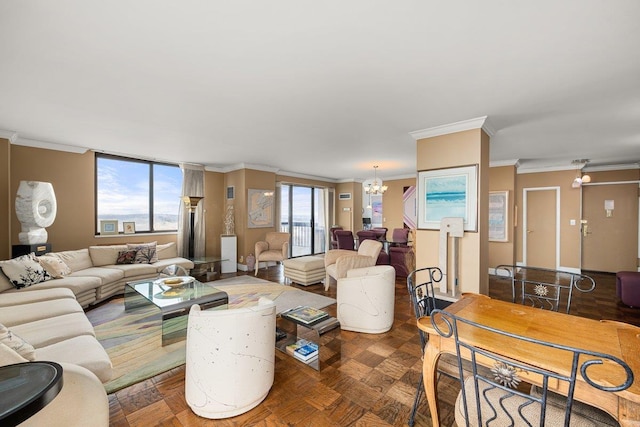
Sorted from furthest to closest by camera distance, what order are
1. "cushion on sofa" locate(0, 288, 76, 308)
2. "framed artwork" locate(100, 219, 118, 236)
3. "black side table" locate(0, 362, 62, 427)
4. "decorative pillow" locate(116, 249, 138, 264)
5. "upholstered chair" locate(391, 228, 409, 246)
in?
1. "upholstered chair" locate(391, 228, 409, 246)
2. "framed artwork" locate(100, 219, 118, 236)
3. "decorative pillow" locate(116, 249, 138, 264)
4. "cushion on sofa" locate(0, 288, 76, 308)
5. "black side table" locate(0, 362, 62, 427)

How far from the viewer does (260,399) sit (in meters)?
1.82

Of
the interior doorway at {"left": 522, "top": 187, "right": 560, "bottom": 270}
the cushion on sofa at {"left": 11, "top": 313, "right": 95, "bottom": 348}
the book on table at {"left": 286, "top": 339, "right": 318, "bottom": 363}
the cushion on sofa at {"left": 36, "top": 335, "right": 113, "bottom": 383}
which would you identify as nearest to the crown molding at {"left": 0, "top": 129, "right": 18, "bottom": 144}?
the cushion on sofa at {"left": 11, "top": 313, "right": 95, "bottom": 348}

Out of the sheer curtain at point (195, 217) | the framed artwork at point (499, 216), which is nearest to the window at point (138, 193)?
the sheer curtain at point (195, 217)

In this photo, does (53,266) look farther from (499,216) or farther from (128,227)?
(499,216)

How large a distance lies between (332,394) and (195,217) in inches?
203

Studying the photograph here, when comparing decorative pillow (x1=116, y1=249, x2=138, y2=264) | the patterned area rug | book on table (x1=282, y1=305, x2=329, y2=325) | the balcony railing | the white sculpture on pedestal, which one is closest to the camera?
the patterned area rug

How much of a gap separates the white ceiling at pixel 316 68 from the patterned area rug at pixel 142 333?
7.98 feet

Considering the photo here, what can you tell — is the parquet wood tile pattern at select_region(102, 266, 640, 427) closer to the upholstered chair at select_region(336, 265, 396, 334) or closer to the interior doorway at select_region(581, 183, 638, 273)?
the upholstered chair at select_region(336, 265, 396, 334)

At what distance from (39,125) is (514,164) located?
25.8 ft

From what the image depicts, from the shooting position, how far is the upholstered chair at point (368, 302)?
2.84m

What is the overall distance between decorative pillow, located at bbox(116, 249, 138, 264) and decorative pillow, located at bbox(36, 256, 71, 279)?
871 mm

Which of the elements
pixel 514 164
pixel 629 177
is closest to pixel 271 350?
pixel 514 164

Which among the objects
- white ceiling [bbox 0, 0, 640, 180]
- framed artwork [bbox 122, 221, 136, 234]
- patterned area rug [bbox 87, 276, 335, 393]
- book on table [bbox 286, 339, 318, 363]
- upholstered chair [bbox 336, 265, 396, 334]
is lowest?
patterned area rug [bbox 87, 276, 335, 393]

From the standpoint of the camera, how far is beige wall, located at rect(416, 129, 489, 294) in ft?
10.6
